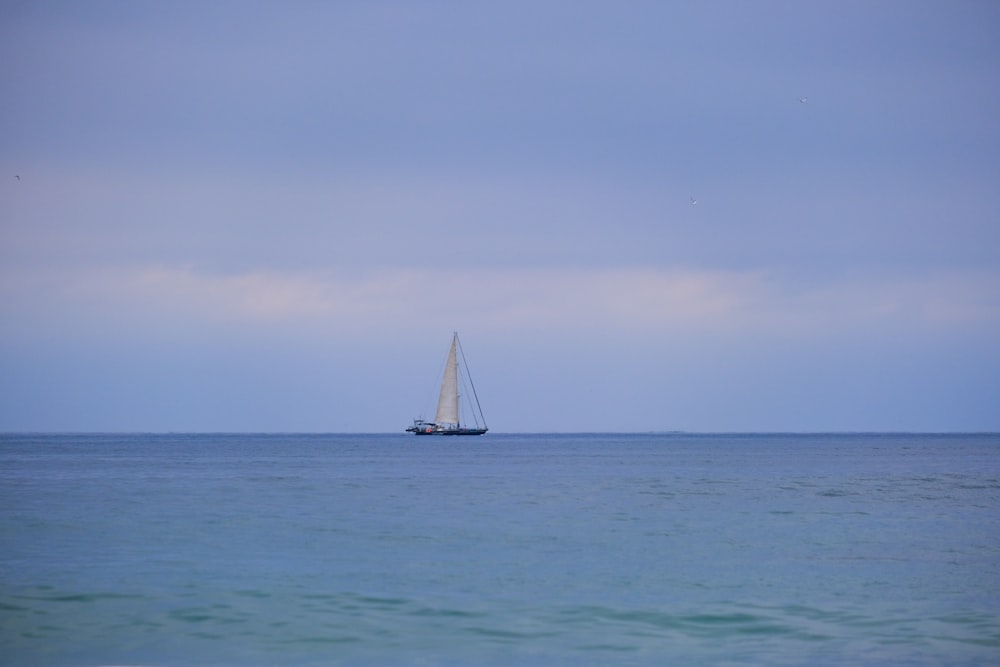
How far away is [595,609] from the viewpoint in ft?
78.0

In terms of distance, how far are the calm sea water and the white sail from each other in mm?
108297

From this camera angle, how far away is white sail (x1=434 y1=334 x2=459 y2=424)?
163m

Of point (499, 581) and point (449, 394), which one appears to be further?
point (449, 394)

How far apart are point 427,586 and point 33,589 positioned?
374 inches

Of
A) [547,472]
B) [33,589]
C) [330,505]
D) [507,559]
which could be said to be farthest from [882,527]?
[547,472]

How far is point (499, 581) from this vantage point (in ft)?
90.6

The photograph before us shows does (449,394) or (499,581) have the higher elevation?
(449,394)

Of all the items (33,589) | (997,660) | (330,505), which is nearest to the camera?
(997,660)

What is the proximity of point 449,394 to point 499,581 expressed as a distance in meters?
141

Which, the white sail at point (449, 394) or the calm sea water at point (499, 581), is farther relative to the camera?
the white sail at point (449, 394)

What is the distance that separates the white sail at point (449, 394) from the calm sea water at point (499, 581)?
108 meters

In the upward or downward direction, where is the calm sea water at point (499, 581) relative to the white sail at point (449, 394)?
downward

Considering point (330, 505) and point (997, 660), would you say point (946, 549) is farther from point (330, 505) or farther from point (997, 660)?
point (330, 505)

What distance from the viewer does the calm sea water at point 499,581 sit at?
20.3 meters
